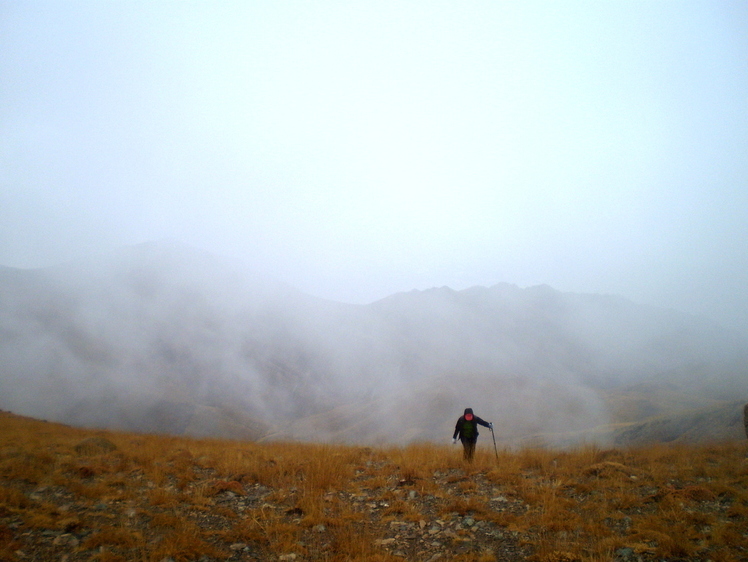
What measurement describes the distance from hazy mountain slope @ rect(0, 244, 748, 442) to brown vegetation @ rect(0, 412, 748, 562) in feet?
146

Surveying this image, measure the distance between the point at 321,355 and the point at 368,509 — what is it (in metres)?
121

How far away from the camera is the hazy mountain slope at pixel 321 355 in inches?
2773

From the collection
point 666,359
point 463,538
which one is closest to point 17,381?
point 463,538

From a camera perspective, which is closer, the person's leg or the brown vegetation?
the brown vegetation

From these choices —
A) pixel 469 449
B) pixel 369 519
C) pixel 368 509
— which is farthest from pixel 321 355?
pixel 369 519

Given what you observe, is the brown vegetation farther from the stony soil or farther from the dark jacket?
the dark jacket

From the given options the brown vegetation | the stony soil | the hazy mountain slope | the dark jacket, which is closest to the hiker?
the dark jacket

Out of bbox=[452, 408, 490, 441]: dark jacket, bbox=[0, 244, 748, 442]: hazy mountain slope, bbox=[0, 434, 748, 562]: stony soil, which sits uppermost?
bbox=[0, 244, 748, 442]: hazy mountain slope

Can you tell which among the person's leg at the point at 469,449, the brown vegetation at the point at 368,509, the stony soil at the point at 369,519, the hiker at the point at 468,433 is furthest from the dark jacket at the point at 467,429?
the stony soil at the point at 369,519

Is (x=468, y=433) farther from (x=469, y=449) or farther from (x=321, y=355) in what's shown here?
(x=321, y=355)

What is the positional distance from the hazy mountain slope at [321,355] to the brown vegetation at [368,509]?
146ft

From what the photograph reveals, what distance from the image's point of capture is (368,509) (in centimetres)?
794

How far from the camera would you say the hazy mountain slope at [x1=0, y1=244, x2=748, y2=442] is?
70.4 meters

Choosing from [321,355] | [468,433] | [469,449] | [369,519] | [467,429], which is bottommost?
[369,519]
